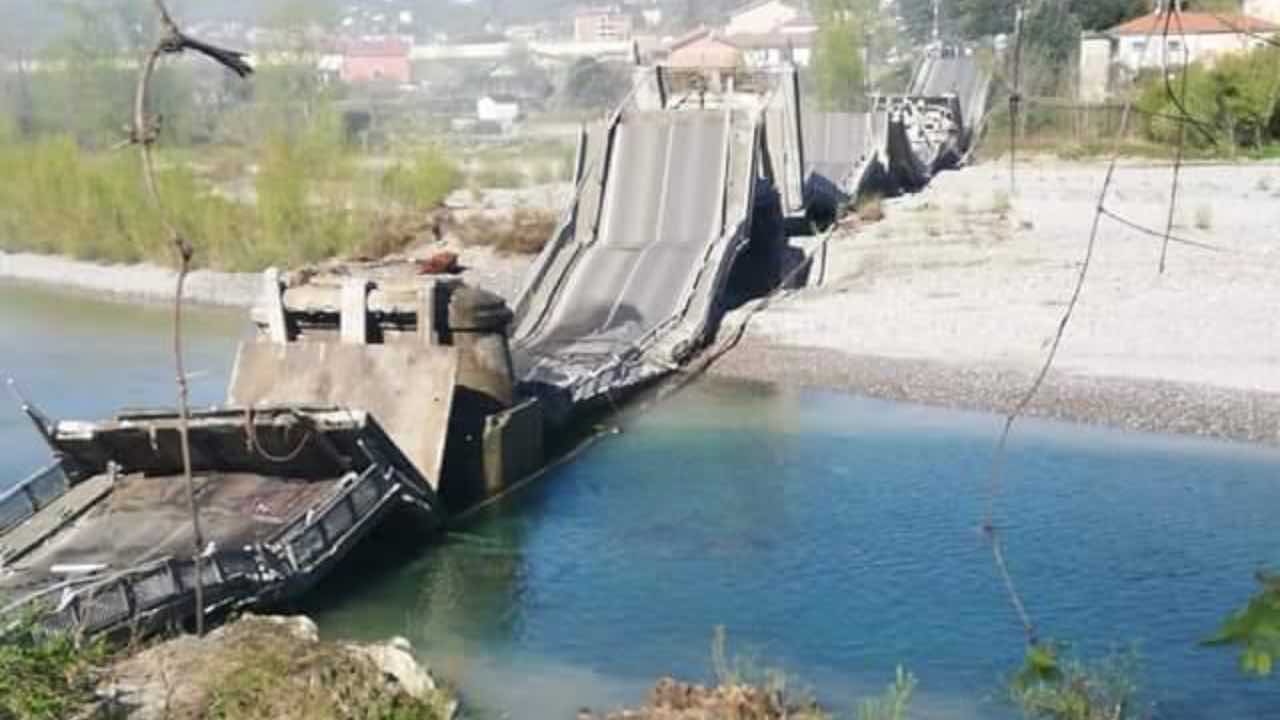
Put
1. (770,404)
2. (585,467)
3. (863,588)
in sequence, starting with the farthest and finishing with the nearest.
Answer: (770,404) → (585,467) → (863,588)

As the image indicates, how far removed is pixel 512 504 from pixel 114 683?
1222 centimetres

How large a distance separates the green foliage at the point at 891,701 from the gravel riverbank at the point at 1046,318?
12197 mm

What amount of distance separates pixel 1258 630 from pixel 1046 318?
97.3 feet

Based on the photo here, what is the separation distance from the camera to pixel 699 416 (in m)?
29.0

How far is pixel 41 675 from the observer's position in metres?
A: 9.47

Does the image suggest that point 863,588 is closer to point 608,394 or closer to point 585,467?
point 585,467

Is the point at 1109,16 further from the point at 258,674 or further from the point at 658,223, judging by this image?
the point at 258,674

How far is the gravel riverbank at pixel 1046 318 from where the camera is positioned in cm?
2841

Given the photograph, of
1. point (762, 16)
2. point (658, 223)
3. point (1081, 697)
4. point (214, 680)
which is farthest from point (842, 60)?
point (762, 16)

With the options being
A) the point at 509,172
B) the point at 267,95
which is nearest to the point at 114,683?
the point at 509,172

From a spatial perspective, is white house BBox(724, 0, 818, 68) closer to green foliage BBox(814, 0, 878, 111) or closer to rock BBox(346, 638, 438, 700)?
green foliage BBox(814, 0, 878, 111)

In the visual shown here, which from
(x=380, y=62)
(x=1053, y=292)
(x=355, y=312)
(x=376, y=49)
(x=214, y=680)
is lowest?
(x=1053, y=292)

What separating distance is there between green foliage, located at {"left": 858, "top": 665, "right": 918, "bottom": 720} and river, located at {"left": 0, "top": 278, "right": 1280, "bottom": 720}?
0.23m

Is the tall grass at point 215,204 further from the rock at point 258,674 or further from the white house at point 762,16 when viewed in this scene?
A: the white house at point 762,16
